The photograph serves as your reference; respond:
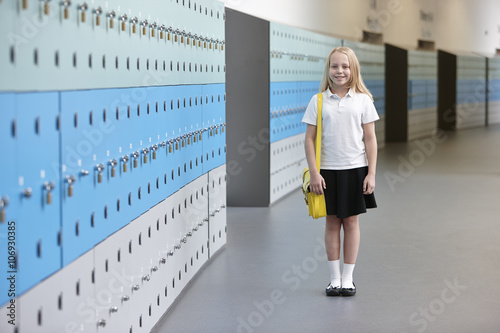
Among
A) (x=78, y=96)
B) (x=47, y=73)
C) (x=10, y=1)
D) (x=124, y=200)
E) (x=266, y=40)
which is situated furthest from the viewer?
(x=266, y=40)

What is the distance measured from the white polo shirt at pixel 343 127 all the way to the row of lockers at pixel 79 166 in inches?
37.5

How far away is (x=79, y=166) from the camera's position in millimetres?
3271

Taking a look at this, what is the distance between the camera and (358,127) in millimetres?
5062

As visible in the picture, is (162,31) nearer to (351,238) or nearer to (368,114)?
(368,114)

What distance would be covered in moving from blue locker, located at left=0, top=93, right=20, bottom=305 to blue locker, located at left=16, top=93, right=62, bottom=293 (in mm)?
38

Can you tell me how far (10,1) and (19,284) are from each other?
37.1 inches

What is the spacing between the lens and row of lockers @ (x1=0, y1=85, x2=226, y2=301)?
2707 mm

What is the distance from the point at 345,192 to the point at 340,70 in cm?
77

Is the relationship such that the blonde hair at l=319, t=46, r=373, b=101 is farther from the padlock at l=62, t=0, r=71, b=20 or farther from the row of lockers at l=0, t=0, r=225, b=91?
the padlock at l=62, t=0, r=71, b=20

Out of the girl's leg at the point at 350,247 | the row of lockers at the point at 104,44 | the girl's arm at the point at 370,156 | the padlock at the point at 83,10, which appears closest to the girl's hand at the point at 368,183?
the girl's arm at the point at 370,156

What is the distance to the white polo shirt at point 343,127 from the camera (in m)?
5.01

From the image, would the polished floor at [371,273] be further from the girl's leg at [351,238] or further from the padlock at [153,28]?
the padlock at [153,28]

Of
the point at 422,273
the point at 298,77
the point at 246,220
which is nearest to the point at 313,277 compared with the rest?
the point at 422,273

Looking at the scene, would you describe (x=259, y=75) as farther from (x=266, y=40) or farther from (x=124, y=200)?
(x=124, y=200)
